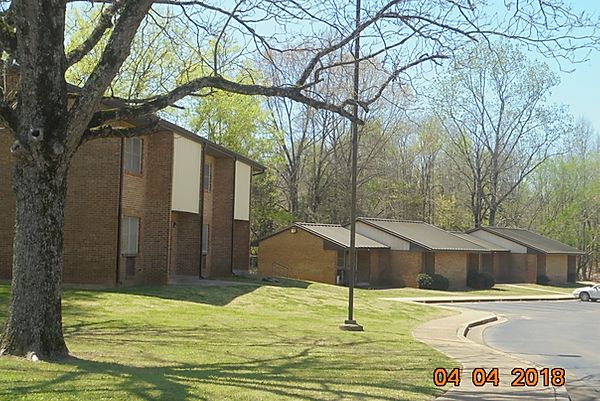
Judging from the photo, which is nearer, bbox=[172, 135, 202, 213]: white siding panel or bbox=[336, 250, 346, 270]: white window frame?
bbox=[172, 135, 202, 213]: white siding panel

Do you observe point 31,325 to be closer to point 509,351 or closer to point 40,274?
point 40,274

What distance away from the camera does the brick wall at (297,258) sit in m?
45.9

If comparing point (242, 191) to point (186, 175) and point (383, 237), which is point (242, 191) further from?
point (383, 237)

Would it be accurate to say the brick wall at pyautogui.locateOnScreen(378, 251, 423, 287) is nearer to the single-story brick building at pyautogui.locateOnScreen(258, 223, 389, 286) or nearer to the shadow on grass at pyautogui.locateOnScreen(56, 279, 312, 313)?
the single-story brick building at pyautogui.locateOnScreen(258, 223, 389, 286)

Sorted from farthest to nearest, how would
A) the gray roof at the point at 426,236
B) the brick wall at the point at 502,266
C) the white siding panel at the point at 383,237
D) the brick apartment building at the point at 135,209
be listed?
the brick wall at the point at 502,266
the white siding panel at the point at 383,237
the gray roof at the point at 426,236
the brick apartment building at the point at 135,209

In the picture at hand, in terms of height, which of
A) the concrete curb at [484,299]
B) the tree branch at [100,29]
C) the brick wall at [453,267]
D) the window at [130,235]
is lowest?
the concrete curb at [484,299]

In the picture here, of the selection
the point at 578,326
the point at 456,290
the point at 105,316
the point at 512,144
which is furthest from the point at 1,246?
the point at 512,144

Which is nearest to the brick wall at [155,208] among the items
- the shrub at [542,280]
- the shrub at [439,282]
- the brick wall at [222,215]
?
the brick wall at [222,215]

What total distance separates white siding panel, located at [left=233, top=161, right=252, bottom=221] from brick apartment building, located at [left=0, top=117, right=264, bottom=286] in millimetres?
2333

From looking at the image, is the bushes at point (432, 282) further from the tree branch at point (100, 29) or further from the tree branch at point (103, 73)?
the tree branch at point (103, 73)

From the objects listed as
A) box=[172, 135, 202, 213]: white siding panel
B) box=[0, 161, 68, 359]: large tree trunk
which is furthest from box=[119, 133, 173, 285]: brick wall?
box=[0, 161, 68, 359]: large tree trunk

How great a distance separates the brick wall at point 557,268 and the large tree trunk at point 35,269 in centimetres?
5749

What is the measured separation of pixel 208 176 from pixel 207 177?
0.23 metres

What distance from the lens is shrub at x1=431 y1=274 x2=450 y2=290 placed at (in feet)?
158
